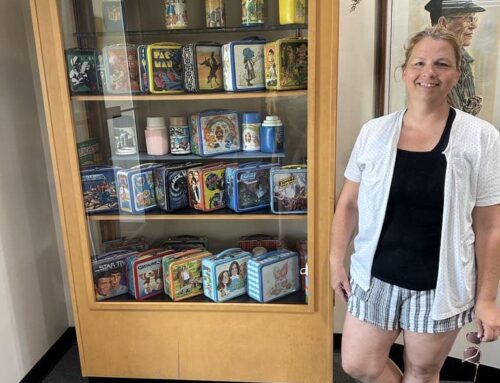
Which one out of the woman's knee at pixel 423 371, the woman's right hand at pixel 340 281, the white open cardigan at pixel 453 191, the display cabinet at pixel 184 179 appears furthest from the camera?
the display cabinet at pixel 184 179

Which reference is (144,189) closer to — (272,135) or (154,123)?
(154,123)

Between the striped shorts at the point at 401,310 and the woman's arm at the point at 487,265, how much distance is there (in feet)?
0.22

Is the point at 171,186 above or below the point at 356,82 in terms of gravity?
below

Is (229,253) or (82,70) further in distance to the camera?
(229,253)

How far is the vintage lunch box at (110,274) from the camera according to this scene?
6.48 ft

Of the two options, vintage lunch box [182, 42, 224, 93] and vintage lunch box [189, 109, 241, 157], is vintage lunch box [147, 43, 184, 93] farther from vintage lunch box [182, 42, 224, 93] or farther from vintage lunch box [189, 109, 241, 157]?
vintage lunch box [189, 109, 241, 157]

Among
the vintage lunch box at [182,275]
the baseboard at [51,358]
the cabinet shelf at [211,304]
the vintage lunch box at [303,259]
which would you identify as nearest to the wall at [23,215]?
the baseboard at [51,358]

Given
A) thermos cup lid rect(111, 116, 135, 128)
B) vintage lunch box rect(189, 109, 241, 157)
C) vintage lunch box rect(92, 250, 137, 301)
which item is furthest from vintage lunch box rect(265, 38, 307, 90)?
vintage lunch box rect(92, 250, 137, 301)

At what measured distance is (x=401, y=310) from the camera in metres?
1.46

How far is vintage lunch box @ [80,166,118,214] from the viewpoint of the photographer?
1879 millimetres

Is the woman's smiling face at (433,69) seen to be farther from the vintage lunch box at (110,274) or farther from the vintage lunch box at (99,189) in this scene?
the vintage lunch box at (110,274)

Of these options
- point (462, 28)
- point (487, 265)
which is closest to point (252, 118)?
point (462, 28)

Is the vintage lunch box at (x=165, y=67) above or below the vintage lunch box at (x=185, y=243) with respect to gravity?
above

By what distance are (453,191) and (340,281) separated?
0.56 metres
